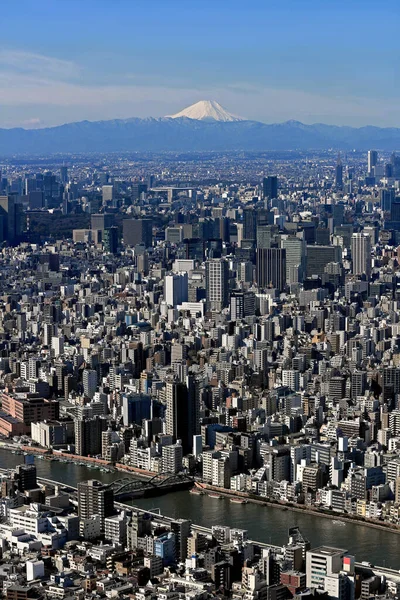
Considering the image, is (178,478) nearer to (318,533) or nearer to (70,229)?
(318,533)

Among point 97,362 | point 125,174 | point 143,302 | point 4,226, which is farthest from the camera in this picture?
point 125,174

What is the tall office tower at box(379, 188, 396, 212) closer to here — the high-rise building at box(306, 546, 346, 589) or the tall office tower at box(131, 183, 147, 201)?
the tall office tower at box(131, 183, 147, 201)

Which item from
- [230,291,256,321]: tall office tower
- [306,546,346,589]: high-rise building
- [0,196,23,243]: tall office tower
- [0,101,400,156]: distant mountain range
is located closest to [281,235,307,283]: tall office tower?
[230,291,256,321]: tall office tower

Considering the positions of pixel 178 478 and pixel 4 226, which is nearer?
pixel 178 478

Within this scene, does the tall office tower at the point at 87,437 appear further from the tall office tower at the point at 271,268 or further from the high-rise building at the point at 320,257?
the high-rise building at the point at 320,257

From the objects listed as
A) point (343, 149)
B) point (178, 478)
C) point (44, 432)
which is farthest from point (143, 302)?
point (343, 149)

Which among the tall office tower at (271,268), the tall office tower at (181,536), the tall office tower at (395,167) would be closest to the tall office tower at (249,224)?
the tall office tower at (271,268)
